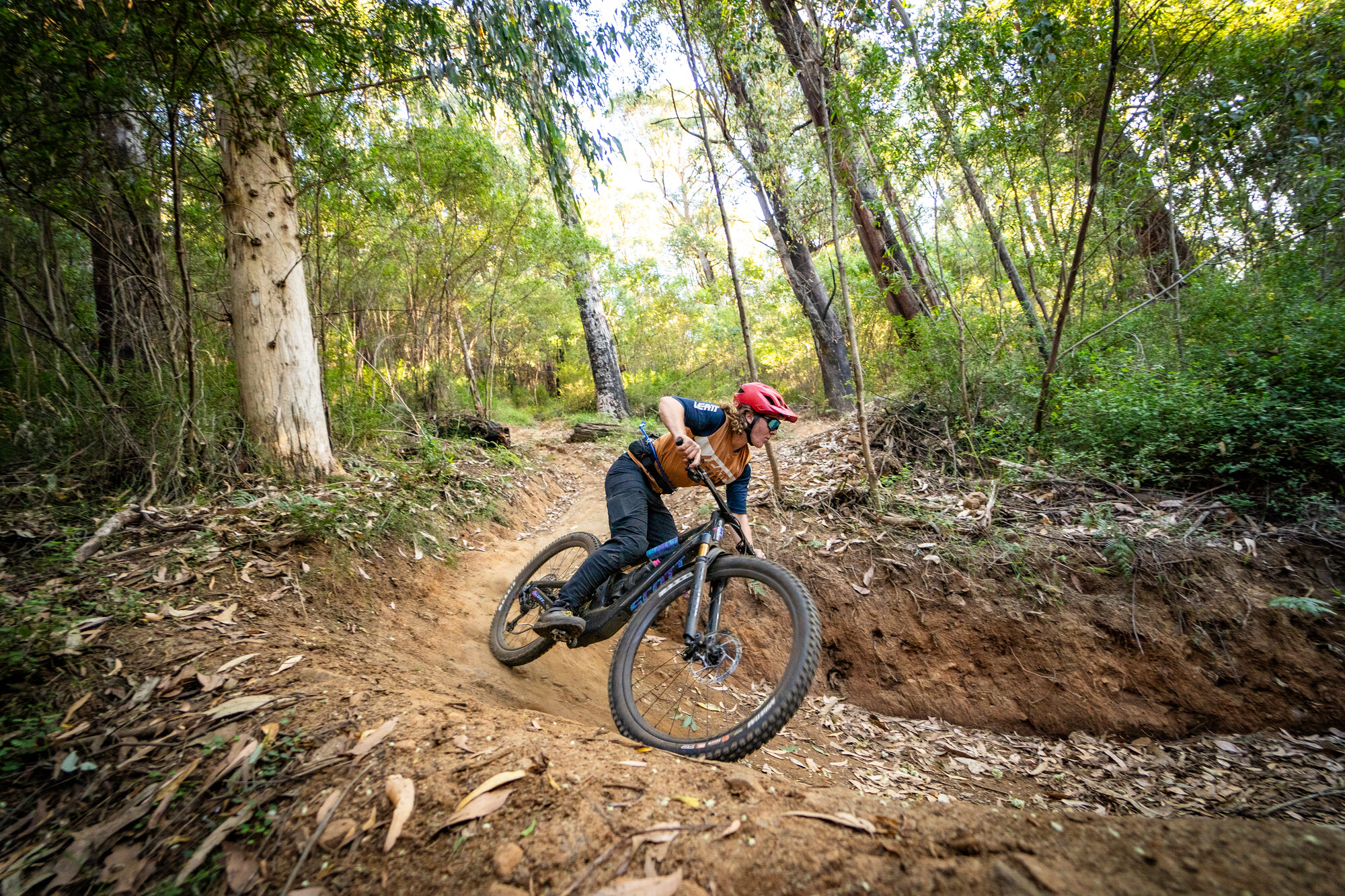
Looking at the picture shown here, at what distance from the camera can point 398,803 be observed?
71.9 inches

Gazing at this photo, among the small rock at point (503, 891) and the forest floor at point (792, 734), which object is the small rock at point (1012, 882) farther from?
the small rock at point (503, 891)

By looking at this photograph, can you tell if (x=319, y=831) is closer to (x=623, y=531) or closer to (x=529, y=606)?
(x=623, y=531)

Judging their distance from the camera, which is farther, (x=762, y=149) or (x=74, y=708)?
(x=762, y=149)

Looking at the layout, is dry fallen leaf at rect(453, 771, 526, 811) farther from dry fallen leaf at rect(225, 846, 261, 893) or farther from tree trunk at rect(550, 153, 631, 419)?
tree trunk at rect(550, 153, 631, 419)

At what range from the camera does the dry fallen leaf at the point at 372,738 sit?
6.75ft

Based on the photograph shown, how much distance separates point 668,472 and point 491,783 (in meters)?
2.15

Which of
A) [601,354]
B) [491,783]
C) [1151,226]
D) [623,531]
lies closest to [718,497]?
[623,531]

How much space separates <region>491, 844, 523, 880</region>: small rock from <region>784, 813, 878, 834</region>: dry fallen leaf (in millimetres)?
915

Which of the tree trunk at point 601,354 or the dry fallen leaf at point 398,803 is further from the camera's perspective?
the tree trunk at point 601,354

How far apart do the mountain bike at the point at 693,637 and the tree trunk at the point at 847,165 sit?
14.4ft

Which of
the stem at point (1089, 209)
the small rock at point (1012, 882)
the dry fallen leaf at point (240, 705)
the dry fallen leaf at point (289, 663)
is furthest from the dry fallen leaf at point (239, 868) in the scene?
the stem at point (1089, 209)

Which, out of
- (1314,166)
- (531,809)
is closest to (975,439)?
(1314,166)

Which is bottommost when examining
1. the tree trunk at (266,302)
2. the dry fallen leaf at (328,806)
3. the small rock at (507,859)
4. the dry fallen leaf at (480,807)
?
the small rock at (507,859)

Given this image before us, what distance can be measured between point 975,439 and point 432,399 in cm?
937
